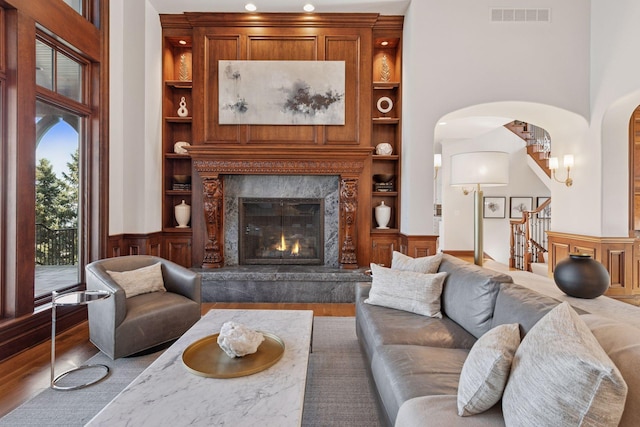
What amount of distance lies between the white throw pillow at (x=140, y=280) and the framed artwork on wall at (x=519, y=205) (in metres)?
8.36

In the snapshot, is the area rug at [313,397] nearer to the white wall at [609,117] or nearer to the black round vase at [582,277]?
the black round vase at [582,277]

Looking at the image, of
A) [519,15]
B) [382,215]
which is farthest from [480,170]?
[519,15]

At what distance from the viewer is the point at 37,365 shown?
8.18 ft

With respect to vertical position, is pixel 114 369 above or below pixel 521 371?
below

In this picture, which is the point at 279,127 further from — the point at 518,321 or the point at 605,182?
the point at 605,182

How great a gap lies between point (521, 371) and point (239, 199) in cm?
409

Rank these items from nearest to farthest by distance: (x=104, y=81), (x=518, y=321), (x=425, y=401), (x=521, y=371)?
(x=521, y=371), (x=425, y=401), (x=518, y=321), (x=104, y=81)

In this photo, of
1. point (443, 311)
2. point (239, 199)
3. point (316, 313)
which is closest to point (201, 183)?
point (239, 199)

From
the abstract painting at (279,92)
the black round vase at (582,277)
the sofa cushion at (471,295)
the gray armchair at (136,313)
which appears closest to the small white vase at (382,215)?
the abstract painting at (279,92)

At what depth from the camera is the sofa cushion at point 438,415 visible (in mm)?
1170

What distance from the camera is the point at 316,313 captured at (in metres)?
3.73

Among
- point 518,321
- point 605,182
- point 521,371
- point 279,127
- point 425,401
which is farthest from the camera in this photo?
point 279,127

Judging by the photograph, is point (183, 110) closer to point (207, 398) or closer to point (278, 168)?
point (278, 168)

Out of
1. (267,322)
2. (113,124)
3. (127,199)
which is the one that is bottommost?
(267,322)
